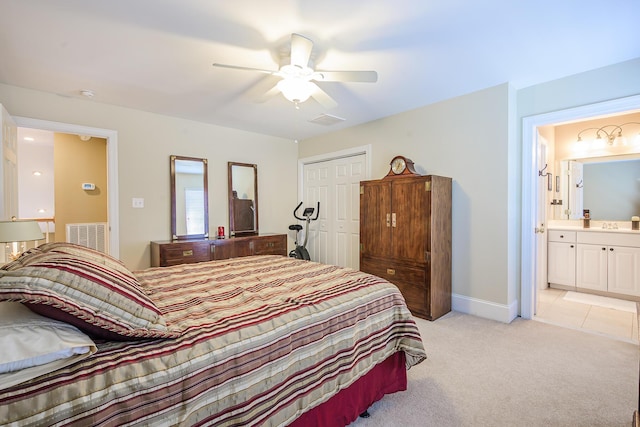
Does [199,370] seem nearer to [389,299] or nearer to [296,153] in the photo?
[389,299]

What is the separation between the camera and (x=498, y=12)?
1.95 m

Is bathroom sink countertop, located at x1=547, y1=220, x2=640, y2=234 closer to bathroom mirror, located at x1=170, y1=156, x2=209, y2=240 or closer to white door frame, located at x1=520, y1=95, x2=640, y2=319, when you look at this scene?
white door frame, located at x1=520, y1=95, x2=640, y2=319

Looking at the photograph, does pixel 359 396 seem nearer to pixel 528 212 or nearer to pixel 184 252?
pixel 528 212

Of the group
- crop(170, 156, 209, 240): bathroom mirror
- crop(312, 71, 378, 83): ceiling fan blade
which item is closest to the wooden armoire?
crop(312, 71, 378, 83): ceiling fan blade

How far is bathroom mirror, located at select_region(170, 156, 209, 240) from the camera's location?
4086 mm

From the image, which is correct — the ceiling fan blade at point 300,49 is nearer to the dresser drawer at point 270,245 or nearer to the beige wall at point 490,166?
the beige wall at point 490,166

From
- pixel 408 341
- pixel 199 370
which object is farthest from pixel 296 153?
pixel 199 370

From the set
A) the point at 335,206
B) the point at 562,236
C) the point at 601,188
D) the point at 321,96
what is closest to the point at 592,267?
the point at 562,236

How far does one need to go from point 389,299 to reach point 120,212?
11.5 feet

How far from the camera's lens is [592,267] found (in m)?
3.88

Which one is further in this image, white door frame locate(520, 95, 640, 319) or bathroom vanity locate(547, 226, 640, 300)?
bathroom vanity locate(547, 226, 640, 300)

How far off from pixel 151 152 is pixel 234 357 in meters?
3.66

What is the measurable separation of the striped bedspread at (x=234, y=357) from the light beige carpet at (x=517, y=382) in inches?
13.2

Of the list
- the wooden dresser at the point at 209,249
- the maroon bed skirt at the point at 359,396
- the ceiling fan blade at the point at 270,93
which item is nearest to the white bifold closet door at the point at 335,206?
the wooden dresser at the point at 209,249
